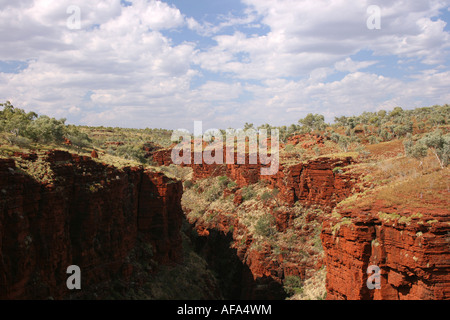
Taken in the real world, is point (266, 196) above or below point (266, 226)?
above

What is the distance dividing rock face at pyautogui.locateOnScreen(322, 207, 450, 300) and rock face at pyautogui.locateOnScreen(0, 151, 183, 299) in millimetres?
15164

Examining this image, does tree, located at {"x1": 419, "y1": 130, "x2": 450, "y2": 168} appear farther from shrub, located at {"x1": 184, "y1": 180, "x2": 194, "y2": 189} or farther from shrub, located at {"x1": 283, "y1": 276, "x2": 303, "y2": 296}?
shrub, located at {"x1": 184, "y1": 180, "x2": 194, "y2": 189}

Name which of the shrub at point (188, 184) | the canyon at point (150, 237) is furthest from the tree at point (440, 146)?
the shrub at point (188, 184)

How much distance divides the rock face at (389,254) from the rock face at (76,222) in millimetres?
15164

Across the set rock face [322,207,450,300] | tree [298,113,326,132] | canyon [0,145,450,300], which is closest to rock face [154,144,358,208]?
canyon [0,145,450,300]

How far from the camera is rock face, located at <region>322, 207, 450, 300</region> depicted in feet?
49.0

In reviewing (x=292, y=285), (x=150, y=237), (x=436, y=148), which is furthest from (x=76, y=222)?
(x=436, y=148)

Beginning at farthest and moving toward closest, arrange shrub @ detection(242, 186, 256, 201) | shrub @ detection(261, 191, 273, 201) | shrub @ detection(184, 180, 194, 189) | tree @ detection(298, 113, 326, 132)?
tree @ detection(298, 113, 326, 132), shrub @ detection(184, 180, 194, 189), shrub @ detection(242, 186, 256, 201), shrub @ detection(261, 191, 273, 201)

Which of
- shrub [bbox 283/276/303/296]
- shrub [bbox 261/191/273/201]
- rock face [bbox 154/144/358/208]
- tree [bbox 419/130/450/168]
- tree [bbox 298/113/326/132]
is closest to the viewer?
tree [bbox 419/130/450/168]

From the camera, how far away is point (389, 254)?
16.8 meters

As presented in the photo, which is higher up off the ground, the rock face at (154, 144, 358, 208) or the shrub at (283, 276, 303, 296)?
the rock face at (154, 144, 358, 208)

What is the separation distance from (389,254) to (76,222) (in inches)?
741

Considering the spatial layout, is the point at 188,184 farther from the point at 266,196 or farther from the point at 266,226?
the point at 266,226

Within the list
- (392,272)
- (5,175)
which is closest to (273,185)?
(392,272)
